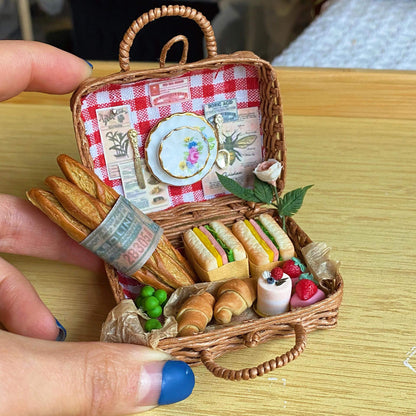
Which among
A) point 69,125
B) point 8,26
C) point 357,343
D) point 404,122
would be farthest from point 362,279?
point 8,26

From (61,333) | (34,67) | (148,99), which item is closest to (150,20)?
(148,99)

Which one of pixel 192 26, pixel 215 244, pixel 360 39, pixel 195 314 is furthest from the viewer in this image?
pixel 192 26

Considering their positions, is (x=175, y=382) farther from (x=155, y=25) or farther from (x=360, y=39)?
(x=155, y=25)

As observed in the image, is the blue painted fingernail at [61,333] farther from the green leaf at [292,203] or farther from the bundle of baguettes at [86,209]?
the green leaf at [292,203]

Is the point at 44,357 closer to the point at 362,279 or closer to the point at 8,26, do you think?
the point at 362,279

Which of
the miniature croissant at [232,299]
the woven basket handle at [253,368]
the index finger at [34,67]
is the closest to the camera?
the woven basket handle at [253,368]

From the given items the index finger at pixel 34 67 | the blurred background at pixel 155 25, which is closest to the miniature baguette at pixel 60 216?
the index finger at pixel 34 67
